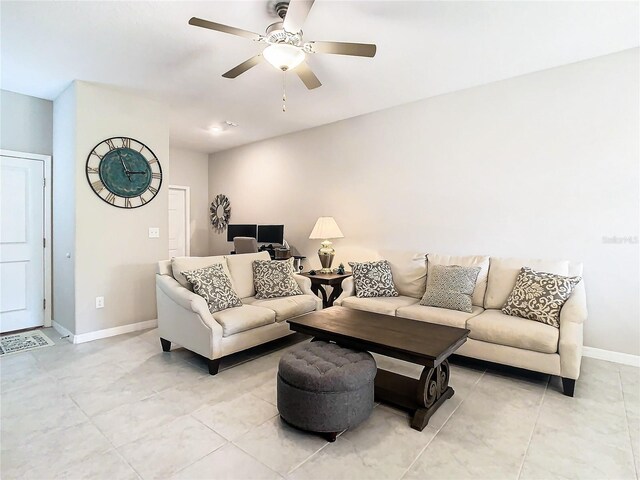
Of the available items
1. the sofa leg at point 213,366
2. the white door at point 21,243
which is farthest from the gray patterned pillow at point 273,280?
the white door at point 21,243

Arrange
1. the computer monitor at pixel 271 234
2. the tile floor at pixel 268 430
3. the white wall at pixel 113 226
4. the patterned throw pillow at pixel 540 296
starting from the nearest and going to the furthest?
the tile floor at pixel 268 430 < the patterned throw pillow at pixel 540 296 < the white wall at pixel 113 226 < the computer monitor at pixel 271 234

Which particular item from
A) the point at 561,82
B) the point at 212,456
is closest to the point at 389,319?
the point at 212,456

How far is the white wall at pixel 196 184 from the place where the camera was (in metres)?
6.84

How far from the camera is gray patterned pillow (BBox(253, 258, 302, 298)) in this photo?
12.4ft

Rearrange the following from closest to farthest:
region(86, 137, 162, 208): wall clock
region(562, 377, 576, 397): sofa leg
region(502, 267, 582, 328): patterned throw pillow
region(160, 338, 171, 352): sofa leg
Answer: region(562, 377, 576, 397): sofa leg < region(502, 267, 582, 328): patterned throw pillow < region(160, 338, 171, 352): sofa leg < region(86, 137, 162, 208): wall clock

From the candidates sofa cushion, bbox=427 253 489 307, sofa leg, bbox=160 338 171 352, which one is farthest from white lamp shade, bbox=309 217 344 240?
sofa leg, bbox=160 338 171 352

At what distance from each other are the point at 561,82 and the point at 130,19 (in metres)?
3.83

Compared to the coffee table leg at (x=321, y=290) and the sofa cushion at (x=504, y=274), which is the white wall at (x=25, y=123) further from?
the sofa cushion at (x=504, y=274)

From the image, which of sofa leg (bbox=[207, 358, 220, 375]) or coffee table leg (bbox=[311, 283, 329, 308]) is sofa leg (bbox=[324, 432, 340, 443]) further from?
coffee table leg (bbox=[311, 283, 329, 308])

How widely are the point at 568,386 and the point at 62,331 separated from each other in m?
5.00

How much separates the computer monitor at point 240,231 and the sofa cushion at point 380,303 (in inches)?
111

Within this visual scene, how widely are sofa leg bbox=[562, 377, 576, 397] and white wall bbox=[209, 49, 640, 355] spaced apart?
40.4 inches

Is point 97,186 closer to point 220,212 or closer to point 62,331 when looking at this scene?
point 62,331

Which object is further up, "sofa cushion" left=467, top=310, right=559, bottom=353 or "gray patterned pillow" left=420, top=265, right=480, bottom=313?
"gray patterned pillow" left=420, top=265, right=480, bottom=313
